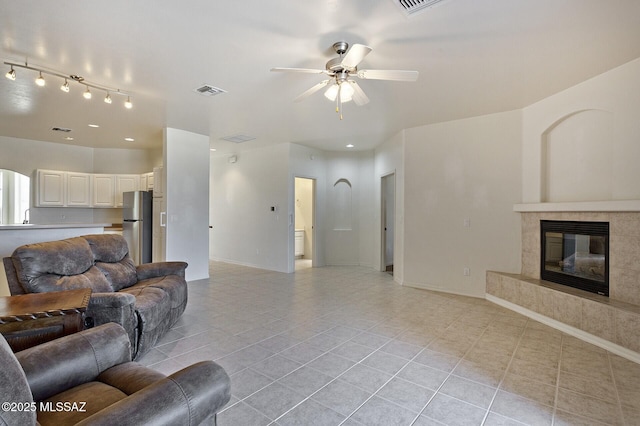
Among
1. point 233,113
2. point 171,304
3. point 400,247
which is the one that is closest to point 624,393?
point 400,247

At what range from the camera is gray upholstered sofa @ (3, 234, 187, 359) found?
2.44 metres

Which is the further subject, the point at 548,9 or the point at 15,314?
the point at 548,9

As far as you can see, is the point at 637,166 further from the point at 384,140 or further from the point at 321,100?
the point at 384,140

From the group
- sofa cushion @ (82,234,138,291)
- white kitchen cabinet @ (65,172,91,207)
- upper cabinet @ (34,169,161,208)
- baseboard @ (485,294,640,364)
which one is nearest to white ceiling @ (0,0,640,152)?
sofa cushion @ (82,234,138,291)

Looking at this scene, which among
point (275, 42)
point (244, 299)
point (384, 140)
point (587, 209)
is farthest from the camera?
point (384, 140)

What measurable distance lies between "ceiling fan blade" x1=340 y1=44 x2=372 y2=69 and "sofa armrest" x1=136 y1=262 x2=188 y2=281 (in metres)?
2.98

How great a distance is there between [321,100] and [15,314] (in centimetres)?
350

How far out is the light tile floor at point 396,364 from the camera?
1984 mm

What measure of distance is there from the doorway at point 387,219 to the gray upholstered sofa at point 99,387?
5.55 meters

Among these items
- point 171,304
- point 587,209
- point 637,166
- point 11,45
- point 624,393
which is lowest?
point 624,393

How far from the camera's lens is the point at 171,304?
3.15m

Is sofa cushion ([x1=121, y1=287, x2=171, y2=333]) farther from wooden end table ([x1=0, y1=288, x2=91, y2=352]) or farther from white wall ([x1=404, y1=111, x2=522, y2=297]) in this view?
white wall ([x1=404, y1=111, x2=522, y2=297])

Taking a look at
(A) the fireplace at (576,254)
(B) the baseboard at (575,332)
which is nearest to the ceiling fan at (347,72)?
(A) the fireplace at (576,254)

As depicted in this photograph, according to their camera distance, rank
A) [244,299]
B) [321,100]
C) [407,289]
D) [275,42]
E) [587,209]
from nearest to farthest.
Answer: [275,42] < [587,209] < [321,100] < [244,299] < [407,289]
